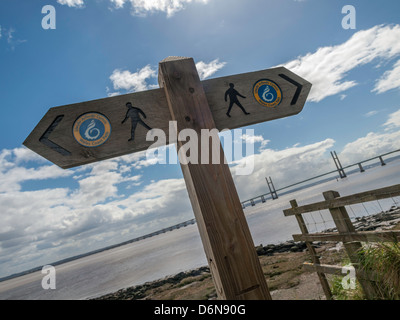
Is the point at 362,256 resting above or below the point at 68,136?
below

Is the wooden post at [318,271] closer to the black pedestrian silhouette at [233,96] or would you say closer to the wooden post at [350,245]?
the wooden post at [350,245]

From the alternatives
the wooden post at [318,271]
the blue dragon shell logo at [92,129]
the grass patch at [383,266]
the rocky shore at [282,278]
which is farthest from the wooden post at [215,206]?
the rocky shore at [282,278]

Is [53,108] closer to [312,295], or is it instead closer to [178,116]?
[178,116]

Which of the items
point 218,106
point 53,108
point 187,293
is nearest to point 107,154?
point 53,108

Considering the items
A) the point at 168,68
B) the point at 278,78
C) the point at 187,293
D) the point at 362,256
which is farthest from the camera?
the point at 187,293

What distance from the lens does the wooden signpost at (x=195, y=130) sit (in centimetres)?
112

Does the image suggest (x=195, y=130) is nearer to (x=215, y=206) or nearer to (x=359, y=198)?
(x=215, y=206)

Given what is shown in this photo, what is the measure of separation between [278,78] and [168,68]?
2.65 ft

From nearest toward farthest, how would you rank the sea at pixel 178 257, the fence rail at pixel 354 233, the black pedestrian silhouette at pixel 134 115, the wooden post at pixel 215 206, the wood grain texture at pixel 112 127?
the wooden post at pixel 215 206
the wood grain texture at pixel 112 127
the black pedestrian silhouette at pixel 134 115
the fence rail at pixel 354 233
the sea at pixel 178 257

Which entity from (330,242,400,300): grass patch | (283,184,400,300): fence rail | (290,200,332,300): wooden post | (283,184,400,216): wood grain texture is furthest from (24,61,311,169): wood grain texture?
(290,200,332,300): wooden post

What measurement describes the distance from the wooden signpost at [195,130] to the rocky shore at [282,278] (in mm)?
4542

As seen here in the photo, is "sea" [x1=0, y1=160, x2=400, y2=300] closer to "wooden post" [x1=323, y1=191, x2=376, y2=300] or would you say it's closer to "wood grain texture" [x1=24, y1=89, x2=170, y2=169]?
"wooden post" [x1=323, y1=191, x2=376, y2=300]

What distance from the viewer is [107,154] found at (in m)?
1.27

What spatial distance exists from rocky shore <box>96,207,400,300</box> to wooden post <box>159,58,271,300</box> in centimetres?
454
